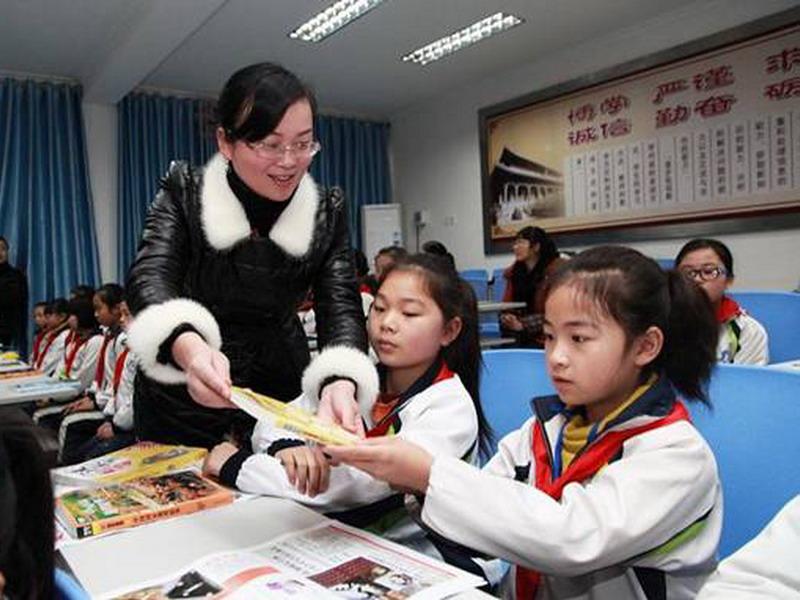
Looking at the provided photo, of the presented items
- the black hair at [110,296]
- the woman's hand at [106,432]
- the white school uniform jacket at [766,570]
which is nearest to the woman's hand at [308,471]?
the white school uniform jacket at [766,570]

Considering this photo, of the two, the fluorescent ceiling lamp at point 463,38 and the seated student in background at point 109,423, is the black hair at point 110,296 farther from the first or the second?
the fluorescent ceiling lamp at point 463,38

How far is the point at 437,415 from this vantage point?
1101mm

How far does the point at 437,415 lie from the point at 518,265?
3822mm

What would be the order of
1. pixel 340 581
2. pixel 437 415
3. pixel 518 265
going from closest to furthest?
pixel 340 581
pixel 437 415
pixel 518 265

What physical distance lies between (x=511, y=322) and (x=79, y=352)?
2.77 meters

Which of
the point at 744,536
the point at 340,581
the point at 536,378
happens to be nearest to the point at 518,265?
the point at 536,378

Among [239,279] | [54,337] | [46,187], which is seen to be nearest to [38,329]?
[54,337]

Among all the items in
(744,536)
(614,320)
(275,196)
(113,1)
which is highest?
(113,1)

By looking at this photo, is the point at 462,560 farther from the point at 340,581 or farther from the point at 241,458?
the point at 241,458

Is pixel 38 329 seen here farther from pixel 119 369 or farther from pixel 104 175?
pixel 119 369

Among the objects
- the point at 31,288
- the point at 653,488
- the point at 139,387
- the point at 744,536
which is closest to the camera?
the point at 653,488

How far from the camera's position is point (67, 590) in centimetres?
62

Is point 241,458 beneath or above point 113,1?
beneath

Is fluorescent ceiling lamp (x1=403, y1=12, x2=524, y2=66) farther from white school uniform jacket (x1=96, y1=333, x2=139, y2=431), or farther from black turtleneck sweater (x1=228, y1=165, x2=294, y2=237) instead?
black turtleneck sweater (x1=228, y1=165, x2=294, y2=237)
